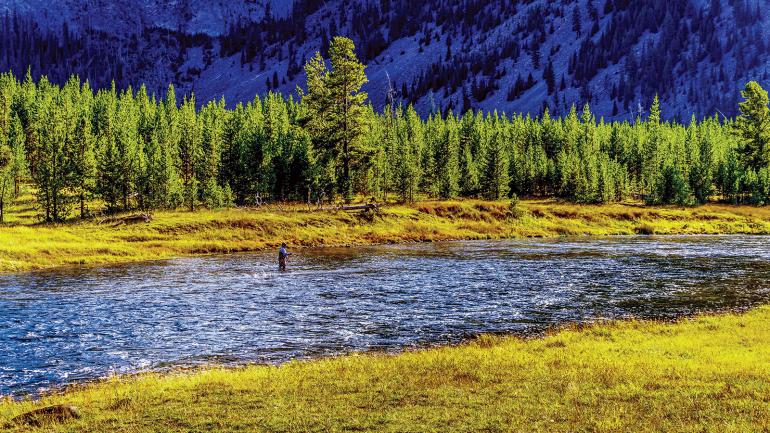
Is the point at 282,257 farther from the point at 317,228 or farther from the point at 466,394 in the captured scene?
the point at 466,394

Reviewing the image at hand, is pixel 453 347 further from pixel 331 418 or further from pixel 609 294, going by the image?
pixel 609 294

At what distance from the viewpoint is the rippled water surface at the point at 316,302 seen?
24219 mm

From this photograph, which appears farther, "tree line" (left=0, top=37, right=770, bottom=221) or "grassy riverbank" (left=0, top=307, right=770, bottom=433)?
"tree line" (left=0, top=37, right=770, bottom=221)

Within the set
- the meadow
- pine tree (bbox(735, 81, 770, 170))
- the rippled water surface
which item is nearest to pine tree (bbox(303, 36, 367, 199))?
the meadow

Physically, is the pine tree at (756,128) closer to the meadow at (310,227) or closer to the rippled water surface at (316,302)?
the meadow at (310,227)

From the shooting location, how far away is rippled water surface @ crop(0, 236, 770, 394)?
24.2 m

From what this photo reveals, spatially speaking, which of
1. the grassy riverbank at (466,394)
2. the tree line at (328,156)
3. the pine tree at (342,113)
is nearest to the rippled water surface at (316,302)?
the grassy riverbank at (466,394)

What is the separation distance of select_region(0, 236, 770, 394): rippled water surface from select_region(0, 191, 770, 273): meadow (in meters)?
7.34

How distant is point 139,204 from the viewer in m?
81.4

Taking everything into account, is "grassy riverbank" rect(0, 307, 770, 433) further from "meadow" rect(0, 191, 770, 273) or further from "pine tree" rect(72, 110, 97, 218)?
"pine tree" rect(72, 110, 97, 218)

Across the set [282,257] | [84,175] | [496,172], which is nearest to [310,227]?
[282,257]

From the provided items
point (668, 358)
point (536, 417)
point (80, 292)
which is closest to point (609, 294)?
point (668, 358)

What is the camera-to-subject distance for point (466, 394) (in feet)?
52.6

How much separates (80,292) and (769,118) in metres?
129
